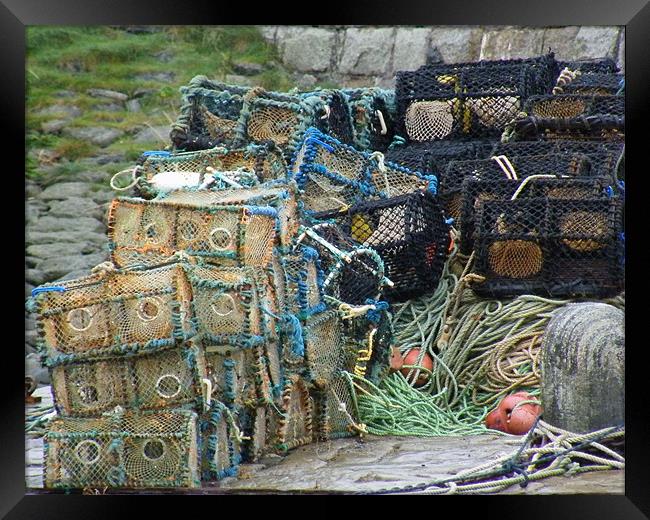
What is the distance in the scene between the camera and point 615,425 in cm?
476

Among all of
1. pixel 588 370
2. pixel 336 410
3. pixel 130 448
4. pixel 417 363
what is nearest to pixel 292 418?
pixel 336 410

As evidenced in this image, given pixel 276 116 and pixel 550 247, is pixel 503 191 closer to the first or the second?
pixel 550 247

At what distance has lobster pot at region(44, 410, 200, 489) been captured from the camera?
14.2 feet

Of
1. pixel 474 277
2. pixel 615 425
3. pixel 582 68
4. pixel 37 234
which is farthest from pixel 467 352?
pixel 37 234

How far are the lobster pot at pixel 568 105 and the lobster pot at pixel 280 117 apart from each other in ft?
3.77

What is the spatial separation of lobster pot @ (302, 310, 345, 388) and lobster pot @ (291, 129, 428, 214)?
720mm

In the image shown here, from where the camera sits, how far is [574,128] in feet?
20.3

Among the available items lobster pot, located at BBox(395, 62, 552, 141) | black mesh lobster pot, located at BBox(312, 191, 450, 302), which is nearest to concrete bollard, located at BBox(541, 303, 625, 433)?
black mesh lobster pot, located at BBox(312, 191, 450, 302)

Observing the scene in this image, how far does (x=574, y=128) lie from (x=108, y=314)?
112 inches

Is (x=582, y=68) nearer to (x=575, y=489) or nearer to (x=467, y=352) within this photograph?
(x=467, y=352)

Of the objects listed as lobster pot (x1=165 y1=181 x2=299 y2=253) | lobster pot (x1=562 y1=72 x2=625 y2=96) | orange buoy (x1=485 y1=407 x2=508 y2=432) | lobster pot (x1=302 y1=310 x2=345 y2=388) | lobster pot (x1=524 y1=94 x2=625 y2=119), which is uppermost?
lobster pot (x1=562 y1=72 x2=625 y2=96)

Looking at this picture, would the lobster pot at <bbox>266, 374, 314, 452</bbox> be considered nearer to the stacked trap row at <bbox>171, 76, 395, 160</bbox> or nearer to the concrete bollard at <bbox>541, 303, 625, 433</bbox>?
the concrete bollard at <bbox>541, 303, 625, 433</bbox>

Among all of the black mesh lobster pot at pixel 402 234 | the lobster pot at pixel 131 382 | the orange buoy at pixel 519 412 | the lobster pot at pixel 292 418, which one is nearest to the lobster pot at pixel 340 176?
the black mesh lobster pot at pixel 402 234

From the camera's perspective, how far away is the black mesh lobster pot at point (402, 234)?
226 inches
